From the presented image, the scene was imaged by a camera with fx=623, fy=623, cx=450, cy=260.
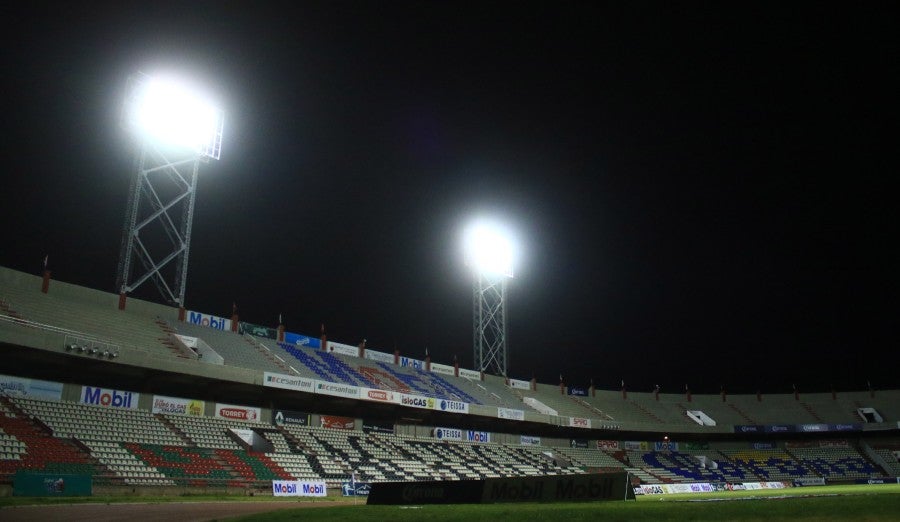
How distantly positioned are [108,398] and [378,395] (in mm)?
16719

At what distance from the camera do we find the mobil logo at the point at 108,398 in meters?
31.8

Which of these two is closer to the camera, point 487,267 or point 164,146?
point 164,146

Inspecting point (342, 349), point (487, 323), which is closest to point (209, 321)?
point (342, 349)

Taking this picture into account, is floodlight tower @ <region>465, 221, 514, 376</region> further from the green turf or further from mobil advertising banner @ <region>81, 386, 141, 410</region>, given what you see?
the green turf

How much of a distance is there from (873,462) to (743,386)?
1631 cm

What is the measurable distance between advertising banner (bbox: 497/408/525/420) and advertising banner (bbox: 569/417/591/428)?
21.1 ft

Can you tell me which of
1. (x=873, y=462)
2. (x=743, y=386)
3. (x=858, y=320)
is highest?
(x=858, y=320)

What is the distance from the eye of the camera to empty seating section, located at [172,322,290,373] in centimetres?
3872

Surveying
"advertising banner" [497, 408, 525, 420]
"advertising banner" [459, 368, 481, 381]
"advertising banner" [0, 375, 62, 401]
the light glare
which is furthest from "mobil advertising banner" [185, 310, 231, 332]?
"advertising banner" [459, 368, 481, 381]

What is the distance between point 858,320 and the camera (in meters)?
65.4

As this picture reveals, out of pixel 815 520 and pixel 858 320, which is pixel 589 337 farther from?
pixel 815 520

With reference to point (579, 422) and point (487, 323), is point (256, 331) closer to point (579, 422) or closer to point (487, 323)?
point (487, 323)

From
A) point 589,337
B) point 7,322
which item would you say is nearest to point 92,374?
point 7,322

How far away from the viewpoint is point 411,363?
57594 mm
